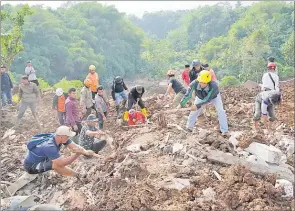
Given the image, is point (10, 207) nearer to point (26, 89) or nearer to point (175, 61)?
point (26, 89)

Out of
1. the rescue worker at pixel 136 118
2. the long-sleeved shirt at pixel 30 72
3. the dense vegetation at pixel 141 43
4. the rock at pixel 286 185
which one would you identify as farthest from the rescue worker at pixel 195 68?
the dense vegetation at pixel 141 43

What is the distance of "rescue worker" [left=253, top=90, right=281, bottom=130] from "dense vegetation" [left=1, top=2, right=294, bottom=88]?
64.5 ft

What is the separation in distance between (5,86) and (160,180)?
782 centimetres

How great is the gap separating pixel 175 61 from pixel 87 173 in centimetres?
4646

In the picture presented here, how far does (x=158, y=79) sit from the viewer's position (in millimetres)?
43750

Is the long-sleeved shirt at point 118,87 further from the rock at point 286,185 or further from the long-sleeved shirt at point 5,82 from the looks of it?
the rock at point 286,185

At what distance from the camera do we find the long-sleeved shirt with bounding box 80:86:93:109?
960cm

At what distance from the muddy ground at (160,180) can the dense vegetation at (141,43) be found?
21318 mm

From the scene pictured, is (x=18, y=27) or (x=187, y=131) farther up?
(x=18, y=27)

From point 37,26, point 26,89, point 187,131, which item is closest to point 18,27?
point 26,89

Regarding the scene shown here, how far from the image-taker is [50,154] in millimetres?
5863

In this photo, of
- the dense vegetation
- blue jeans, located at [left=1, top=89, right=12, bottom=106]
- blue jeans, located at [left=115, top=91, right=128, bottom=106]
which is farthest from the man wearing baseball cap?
the dense vegetation

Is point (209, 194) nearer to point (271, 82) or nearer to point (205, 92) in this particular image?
point (205, 92)

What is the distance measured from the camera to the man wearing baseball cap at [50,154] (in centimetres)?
588
